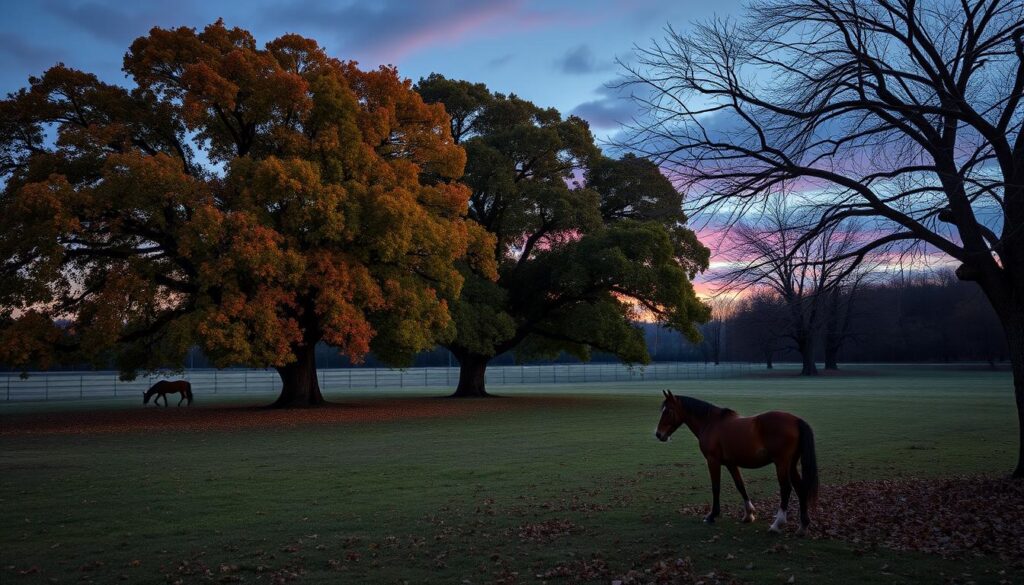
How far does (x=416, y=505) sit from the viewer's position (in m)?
10.3

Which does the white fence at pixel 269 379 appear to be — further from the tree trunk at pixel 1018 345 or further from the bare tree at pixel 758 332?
the tree trunk at pixel 1018 345

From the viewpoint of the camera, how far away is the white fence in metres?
43.0

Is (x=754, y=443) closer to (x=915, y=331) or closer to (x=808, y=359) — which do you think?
(x=808, y=359)

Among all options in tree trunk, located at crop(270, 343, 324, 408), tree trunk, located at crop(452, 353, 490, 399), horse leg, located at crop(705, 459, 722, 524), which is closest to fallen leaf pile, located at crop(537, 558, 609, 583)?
horse leg, located at crop(705, 459, 722, 524)

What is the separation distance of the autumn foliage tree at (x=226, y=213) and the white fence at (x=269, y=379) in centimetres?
529

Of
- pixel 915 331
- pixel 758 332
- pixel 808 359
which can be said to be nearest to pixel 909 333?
pixel 915 331

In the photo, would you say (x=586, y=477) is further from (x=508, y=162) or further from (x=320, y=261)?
(x=508, y=162)

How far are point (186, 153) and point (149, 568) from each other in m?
25.0

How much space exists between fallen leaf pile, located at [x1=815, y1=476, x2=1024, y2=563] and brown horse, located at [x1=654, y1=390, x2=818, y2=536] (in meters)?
0.54

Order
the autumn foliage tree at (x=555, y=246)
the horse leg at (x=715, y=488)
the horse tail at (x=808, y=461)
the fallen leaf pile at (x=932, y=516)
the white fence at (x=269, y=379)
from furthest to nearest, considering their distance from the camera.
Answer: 1. the white fence at (x=269, y=379)
2. the autumn foliage tree at (x=555, y=246)
3. the horse leg at (x=715, y=488)
4. the horse tail at (x=808, y=461)
5. the fallen leaf pile at (x=932, y=516)

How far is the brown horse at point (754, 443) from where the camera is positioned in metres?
7.79

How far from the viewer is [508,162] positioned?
36.1m

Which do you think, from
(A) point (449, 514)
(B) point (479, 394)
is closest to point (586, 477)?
(A) point (449, 514)

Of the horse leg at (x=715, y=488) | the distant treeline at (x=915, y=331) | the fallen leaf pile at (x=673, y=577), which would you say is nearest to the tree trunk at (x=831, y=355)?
the distant treeline at (x=915, y=331)
